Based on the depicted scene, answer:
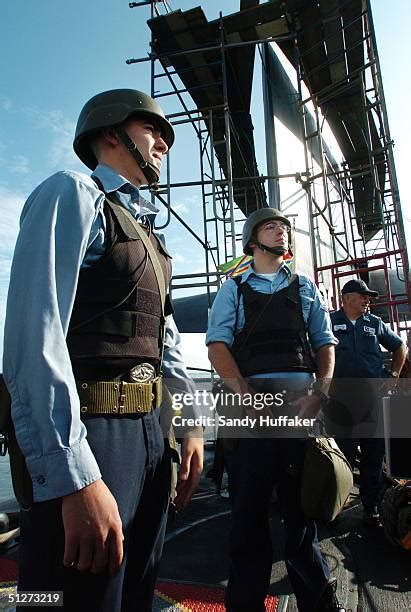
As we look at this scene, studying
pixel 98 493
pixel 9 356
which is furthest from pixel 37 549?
pixel 9 356

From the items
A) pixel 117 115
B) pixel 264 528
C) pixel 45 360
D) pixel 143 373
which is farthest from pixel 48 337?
pixel 264 528

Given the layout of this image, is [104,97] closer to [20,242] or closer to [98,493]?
[20,242]

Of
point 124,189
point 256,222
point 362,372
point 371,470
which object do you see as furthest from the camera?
point 362,372

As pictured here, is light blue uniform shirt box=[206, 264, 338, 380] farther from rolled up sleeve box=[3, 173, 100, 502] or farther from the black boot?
rolled up sleeve box=[3, 173, 100, 502]

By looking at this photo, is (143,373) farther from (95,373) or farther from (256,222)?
(256,222)

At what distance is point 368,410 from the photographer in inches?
146

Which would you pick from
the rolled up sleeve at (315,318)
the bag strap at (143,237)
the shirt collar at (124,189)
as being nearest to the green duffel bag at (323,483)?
the rolled up sleeve at (315,318)

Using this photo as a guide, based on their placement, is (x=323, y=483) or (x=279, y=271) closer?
(x=323, y=483)

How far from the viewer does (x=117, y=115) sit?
1.50m

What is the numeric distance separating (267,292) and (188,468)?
4.14 ft

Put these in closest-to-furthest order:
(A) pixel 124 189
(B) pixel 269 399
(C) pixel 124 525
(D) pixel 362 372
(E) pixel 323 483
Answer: (C) pixel 124 525 < (A) pixel 124 189 < (E) pixel 323 483 < (B) pixel 269 399 < (D) pixel 362 372

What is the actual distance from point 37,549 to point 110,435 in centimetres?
31

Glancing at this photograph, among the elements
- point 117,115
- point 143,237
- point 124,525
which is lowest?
point 124,525

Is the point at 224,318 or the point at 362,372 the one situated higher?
the point at 224,318
